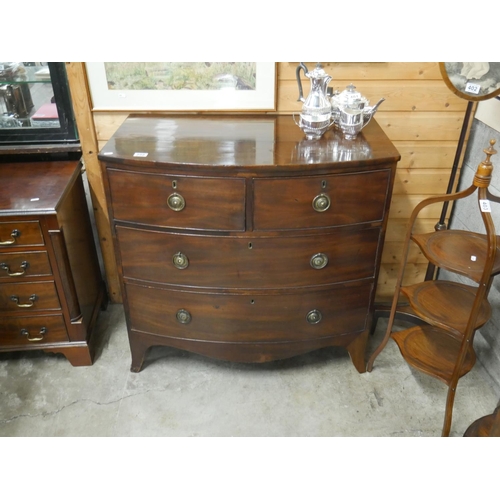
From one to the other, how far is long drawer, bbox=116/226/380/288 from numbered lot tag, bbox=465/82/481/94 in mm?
601

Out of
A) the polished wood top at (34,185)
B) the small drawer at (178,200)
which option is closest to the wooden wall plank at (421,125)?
the small drawer at (178,200)

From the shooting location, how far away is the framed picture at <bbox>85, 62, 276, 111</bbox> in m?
2.02

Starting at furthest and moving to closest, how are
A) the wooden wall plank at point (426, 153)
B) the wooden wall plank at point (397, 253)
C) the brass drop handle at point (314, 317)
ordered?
the wooden wall plank at point (397, 253) < the wooden wall plank at point (426, 153) < the brass drop handle at point (314, 317)

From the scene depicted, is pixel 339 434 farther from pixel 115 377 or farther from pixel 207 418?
pixel 115 377

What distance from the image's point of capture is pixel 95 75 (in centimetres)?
204

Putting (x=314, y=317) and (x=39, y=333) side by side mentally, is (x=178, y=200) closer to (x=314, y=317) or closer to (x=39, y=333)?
(x=314, y=317)

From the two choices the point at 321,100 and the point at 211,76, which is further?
the point at 211,76

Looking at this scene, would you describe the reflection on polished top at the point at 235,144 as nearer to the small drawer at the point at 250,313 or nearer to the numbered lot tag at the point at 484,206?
the numbered lot tag at the point at 484,206

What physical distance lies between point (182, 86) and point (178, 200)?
64 cm

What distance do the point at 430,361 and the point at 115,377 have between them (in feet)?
4.54

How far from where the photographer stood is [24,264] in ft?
6.42

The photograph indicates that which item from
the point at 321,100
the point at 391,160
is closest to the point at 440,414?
the point at 391,160

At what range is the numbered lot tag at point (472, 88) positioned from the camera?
170 centimetres

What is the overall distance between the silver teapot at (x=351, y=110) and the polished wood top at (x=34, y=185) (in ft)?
3.77
